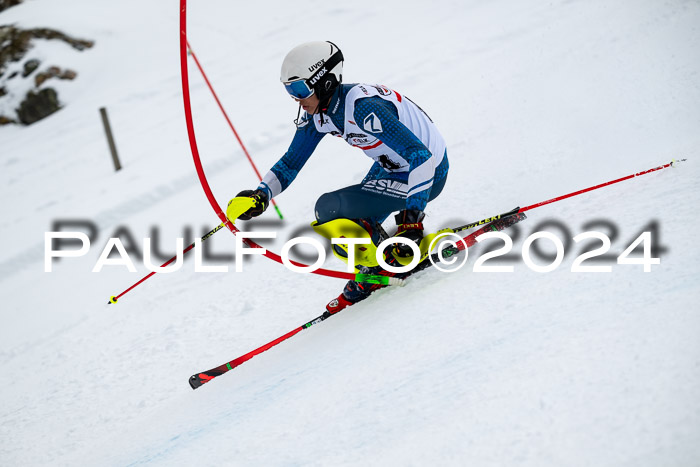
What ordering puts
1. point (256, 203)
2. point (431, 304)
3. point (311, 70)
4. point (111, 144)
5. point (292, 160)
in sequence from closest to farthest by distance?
point (311, 70) → point (431, 304) → point (256, 203) → point (292, 160) → point (111, 144)

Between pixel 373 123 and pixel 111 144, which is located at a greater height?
pixel 111 144

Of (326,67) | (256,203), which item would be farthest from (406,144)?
(256,203)

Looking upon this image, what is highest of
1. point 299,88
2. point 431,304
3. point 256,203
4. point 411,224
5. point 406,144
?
point 299,88

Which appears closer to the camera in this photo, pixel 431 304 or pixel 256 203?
pixel 431 304

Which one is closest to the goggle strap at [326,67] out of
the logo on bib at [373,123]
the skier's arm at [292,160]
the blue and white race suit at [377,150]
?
the blue and white race suit at [377,150]

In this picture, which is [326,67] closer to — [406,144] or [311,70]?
[311,70]

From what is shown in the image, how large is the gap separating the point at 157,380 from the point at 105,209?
480cm

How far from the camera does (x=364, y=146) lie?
3445mm

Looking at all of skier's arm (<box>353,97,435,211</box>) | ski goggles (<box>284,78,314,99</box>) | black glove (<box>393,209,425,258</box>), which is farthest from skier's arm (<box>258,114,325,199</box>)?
black glove (<box>393,209,425,258</box>)

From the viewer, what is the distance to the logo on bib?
3.22m

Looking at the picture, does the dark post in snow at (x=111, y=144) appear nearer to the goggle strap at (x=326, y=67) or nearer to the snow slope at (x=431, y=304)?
the snow slope at (x=431, y=304)

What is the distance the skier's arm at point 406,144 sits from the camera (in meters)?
3.22

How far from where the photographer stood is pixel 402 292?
366 centimetres

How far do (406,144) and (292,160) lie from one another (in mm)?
953
